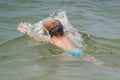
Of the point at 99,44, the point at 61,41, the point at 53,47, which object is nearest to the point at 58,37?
the point at 61,41

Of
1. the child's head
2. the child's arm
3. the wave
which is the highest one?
the child's head

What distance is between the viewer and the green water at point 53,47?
6988 mm

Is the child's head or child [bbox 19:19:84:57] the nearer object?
child [bbox 19:19:84:57]

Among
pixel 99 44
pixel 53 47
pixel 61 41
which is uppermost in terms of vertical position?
pixel 61 41

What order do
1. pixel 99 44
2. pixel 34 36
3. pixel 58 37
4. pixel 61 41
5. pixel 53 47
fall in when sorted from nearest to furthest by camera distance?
pixel 61 41 < pixel 58 37 < pixel 53 47 < pixel 34 36 < pixel 99 44

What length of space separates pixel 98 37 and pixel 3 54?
2946 mm

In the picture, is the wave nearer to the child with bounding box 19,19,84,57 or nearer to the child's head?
the child with bounding box 19,19,84,57

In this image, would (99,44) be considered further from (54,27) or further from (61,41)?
(54,27)

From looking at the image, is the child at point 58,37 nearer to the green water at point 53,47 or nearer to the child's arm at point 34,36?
the green water at point 53,47

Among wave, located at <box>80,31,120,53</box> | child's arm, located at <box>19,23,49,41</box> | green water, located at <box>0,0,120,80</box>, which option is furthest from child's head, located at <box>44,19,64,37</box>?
child's arm, located at <box>19,23,49,41</box>

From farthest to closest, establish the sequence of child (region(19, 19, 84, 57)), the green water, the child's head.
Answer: the child's head, child (region(19, 19, 84, 57)), the green water

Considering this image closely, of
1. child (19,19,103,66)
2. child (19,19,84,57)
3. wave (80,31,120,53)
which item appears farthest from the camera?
wave (80,31,120,53)

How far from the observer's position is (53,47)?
8.83 meters

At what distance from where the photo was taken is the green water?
275 inches
